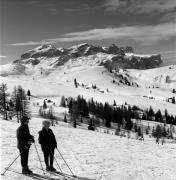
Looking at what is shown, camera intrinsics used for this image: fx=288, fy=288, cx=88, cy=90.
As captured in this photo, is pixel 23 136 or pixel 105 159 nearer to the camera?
pixel 23 136

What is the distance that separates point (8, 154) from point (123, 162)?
359 inches

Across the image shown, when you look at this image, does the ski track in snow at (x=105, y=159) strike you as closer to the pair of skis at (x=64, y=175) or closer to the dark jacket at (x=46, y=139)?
the pair of skis at (x=64, y=175)

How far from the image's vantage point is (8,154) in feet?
72.9

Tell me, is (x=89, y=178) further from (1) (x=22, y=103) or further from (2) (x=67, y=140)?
(1) (x=22, y=103)

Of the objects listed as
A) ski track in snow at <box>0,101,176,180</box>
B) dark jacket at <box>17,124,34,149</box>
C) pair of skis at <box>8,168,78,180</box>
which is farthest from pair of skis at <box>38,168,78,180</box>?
dark jacket at <box>17,124,34,149</box>

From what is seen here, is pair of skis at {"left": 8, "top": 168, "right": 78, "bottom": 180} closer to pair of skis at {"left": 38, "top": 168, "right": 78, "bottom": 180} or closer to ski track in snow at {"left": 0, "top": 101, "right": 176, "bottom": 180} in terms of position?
pair of skis at {"left": 38, "top": 168, "right": 78, "bottom": 180}

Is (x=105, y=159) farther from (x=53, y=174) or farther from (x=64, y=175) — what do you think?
(x=53, y=174)

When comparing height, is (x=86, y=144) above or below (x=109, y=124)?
above

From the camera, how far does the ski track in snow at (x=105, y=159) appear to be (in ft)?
63.1

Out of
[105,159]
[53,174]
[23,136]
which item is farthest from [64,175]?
[105,159]

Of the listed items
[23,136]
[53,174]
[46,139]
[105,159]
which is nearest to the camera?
[23,136]

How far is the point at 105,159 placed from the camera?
23.7 metres

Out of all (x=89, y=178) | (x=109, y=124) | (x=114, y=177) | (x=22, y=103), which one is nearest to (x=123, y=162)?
(x=114, y=177)

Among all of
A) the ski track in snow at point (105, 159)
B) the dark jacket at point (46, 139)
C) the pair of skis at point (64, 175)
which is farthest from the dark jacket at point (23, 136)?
the pair of skis at point (64, 175)
